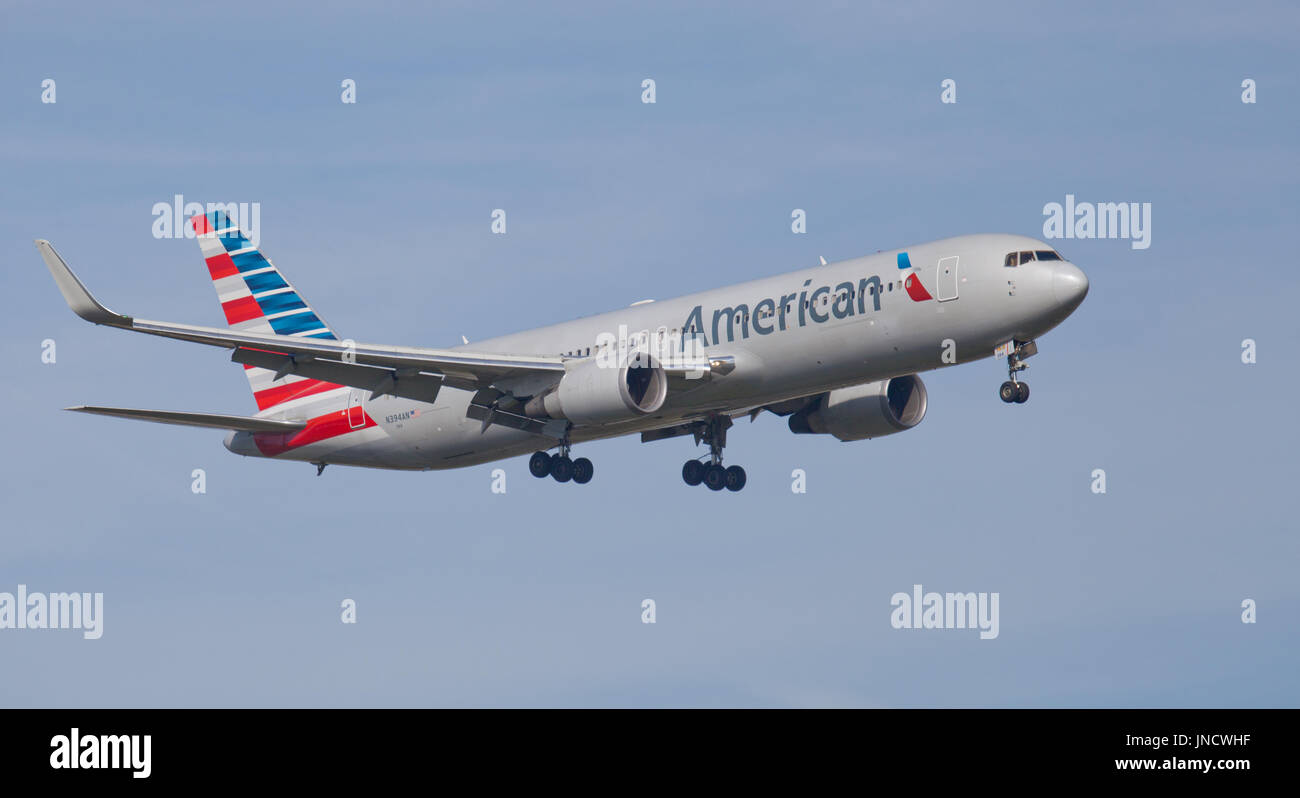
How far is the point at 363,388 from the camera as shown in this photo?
50438 mm

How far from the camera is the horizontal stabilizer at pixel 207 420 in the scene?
48.2 metres

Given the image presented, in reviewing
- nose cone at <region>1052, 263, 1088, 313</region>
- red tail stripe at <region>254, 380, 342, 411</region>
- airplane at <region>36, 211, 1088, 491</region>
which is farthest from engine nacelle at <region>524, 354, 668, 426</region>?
red tail stripe at <region>254, 380, 342, 411</region>

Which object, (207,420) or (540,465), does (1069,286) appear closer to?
(540,465)

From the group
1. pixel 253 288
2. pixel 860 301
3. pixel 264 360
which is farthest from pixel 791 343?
pixel 253 288

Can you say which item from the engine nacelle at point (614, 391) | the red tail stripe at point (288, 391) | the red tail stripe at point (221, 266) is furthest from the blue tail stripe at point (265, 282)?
the engine nacelle at point (614, 391)

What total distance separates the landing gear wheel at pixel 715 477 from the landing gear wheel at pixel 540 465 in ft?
17.7

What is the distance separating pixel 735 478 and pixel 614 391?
8.65 metres

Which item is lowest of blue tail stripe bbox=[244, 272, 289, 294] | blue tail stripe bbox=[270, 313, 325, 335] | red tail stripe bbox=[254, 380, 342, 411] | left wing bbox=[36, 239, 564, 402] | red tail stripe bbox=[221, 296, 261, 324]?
left wing bbox=[36, 239, 564, 402]

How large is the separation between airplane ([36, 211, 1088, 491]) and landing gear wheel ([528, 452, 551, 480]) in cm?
7

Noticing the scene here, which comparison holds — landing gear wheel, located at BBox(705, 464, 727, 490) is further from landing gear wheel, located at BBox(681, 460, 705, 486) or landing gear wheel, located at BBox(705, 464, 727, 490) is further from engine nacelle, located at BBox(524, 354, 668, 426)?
engine nacelle, located at BBox(524, 354, 668, 426)

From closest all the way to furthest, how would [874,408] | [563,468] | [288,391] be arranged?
1. [563,468]
2. [874,408]
3. [288,391]

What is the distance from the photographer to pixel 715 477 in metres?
54.7

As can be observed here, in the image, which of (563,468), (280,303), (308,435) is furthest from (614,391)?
(280,303)

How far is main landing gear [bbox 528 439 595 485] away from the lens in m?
52.3
